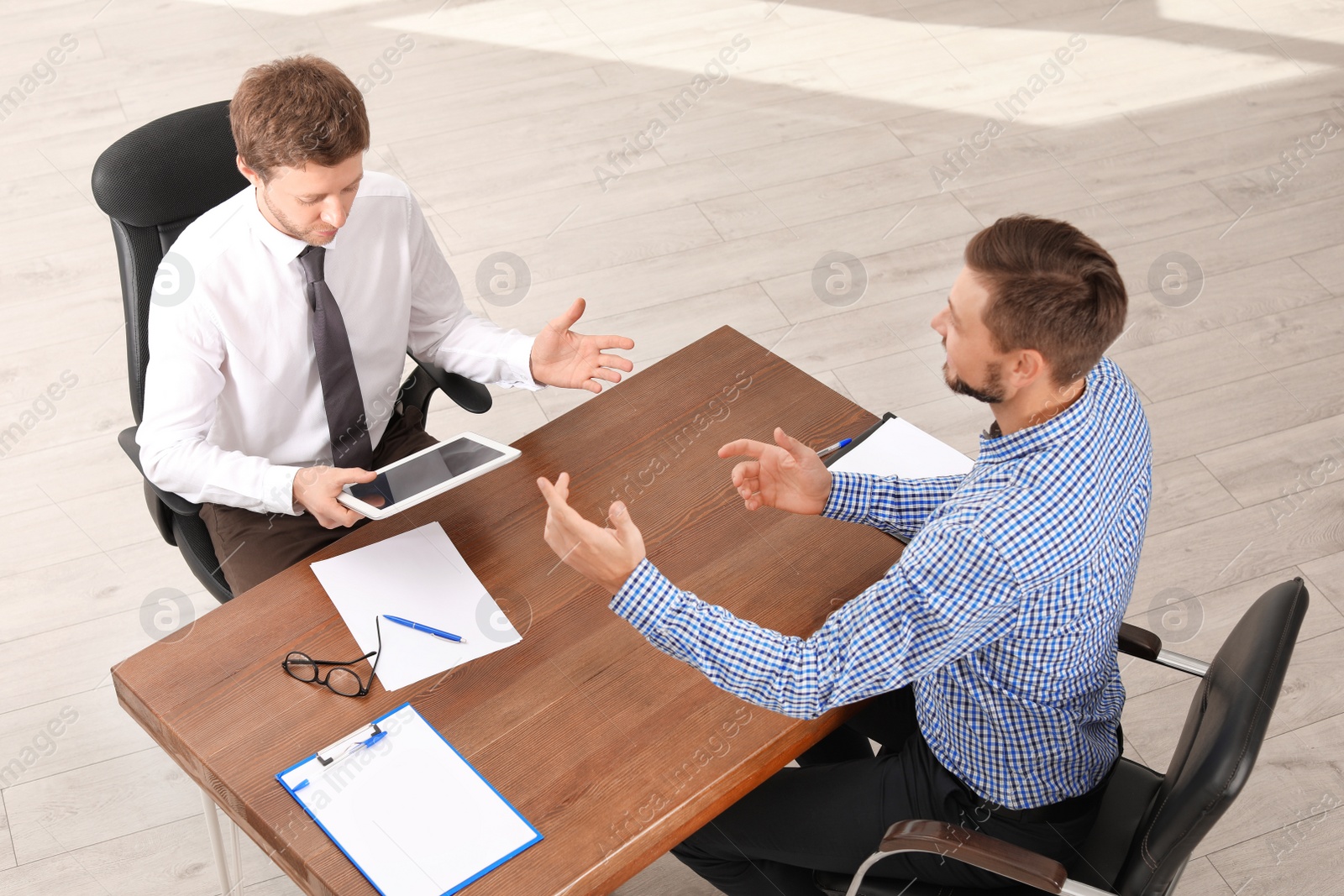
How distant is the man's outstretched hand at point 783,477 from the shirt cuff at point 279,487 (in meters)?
0.76

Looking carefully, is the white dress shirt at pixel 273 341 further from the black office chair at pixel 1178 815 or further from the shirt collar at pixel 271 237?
the black office chair at pixel 1178 815

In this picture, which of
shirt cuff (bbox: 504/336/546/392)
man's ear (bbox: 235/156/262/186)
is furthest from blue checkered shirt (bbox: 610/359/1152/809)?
man's ear (bbox: 235/156/262/186)

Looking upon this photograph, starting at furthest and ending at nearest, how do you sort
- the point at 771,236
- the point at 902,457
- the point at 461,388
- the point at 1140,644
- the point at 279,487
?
the point at 771,236 < the point at 461,388 < the point at 902,457 < the point at 279,487 < the point at 1140,644

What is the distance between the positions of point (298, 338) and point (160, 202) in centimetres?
34

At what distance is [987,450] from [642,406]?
68 centimetres

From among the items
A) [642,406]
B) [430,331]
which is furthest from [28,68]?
[642,406]

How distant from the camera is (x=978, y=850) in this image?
1692 millimetres

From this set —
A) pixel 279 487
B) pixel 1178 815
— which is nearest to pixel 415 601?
A: pixel 279 487

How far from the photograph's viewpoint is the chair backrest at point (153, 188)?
2.19 meters

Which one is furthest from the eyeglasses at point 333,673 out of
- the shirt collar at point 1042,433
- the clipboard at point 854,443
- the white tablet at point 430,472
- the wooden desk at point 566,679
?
the shirt collar at point 1042,433

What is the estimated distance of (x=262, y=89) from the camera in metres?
2.04

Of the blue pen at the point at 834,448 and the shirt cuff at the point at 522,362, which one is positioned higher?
the blue pen at the point at 834,448

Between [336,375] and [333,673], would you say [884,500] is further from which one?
[336,375]

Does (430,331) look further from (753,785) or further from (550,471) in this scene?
(753,785)
